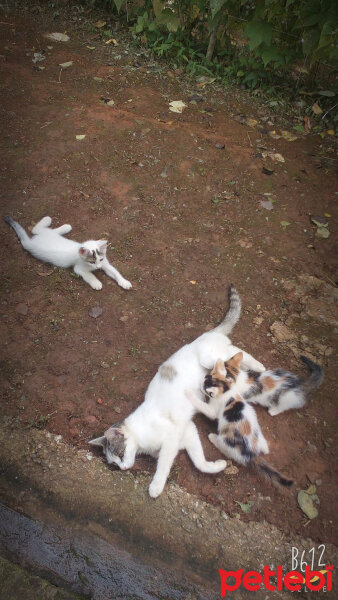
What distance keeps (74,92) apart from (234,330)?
4.71 metres

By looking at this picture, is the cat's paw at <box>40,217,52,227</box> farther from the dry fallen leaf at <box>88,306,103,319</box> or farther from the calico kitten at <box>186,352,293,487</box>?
the calico kitten at <box>186,352,293,487</box>

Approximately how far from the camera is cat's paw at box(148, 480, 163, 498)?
2904 mm

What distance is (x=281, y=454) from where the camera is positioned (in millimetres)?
3178

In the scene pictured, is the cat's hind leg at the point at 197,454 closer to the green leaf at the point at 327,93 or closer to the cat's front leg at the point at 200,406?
the cat's front leg at the point at 200,406

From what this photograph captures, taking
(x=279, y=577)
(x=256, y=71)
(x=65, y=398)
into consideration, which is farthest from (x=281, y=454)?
(x=256, y=71)

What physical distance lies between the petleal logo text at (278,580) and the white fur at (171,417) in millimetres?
671

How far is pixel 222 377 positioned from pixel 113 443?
98 cm

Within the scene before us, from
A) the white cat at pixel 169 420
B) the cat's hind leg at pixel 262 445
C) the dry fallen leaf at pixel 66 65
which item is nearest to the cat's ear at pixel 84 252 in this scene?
the white cat at pixel 169 420

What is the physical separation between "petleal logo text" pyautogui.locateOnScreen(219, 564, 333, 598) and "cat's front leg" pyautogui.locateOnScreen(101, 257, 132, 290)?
2582 mm

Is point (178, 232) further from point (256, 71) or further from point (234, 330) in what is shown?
point (256, 71)

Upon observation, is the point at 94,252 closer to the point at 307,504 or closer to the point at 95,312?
the point at 95,312

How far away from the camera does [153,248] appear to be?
455 centimetres

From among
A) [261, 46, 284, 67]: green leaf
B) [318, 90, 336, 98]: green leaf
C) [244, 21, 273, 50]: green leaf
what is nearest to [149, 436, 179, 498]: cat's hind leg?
[244, 21, 273, 50]: green leaf

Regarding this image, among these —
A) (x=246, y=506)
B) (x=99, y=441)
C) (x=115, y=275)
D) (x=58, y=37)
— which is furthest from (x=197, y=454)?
(x=58, y=37)
